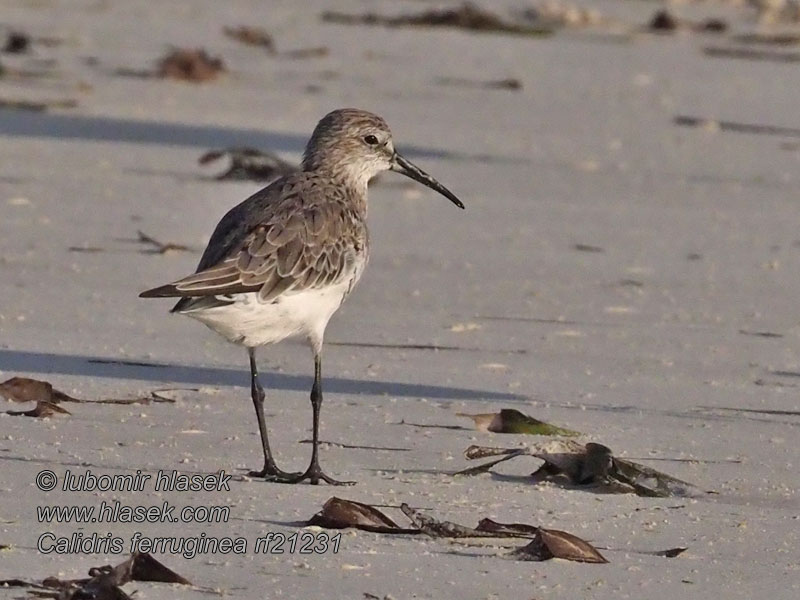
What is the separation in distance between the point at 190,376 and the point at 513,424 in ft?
3.32

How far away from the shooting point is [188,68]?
1169 cm

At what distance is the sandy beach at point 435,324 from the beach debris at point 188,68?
5.0 inches

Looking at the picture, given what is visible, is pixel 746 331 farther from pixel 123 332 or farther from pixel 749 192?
pixel 749 192

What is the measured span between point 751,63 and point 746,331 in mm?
7698

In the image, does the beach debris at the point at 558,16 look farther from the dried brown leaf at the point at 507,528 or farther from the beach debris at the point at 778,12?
the dried brown leaf at the point at 507,528

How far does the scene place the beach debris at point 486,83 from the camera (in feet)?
40.4

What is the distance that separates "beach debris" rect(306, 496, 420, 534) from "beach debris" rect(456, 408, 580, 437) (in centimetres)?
97

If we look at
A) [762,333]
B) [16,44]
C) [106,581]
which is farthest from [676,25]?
[106,581]

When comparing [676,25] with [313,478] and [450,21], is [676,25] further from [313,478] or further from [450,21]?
[313,478]

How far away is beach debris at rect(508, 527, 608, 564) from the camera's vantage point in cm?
411

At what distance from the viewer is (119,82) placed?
11.4 meters

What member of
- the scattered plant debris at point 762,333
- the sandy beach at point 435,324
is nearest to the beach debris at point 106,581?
the sandy beach at point 435,324

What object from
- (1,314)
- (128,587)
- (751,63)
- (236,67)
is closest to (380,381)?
(1,314)

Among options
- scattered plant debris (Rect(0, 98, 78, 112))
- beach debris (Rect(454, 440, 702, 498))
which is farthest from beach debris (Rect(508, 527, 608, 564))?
scattered plant debris (Rect(0, 98, 78, 112))
